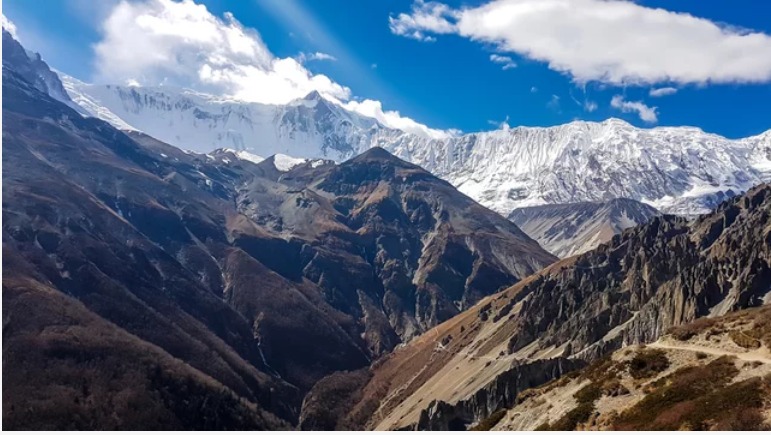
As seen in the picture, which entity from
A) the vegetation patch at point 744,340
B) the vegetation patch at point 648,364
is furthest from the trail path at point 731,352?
the vegetation patch at point 648,364

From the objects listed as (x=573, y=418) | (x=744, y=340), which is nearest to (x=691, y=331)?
(x=744, y=340)

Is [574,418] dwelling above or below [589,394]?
below


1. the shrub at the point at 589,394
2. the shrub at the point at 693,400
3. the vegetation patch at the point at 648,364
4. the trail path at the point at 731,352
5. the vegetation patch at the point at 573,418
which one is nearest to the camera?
the shrub at the point at 693,400

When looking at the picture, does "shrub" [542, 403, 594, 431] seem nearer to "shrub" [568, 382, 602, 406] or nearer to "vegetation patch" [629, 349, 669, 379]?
"shrub" [568, 382, 602, 406]

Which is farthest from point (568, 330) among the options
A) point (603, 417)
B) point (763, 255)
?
point (603, 417)

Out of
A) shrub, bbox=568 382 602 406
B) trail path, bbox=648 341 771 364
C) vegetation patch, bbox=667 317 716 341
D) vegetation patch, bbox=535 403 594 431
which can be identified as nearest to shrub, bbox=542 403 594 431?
vegetation patch, bbox=535 403 594 431

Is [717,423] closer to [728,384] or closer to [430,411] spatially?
[728,384]

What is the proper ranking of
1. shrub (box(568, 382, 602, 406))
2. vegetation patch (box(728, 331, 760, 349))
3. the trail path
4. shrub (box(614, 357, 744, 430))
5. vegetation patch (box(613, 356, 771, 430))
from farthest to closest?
shrub (box(568, 382, 602, 406)), vegetation patch (box(728, 331, 760, 349)), the trail path, shrub (box(614, 357, 744, 430)), vegetation patch (box(613, 356, 771, 430))

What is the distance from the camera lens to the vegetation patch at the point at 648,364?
2783 inches

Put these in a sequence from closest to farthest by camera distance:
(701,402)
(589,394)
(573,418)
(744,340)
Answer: (701,402), (573,418), (744,340), (589,394)

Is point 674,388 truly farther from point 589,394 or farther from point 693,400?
point 589,394

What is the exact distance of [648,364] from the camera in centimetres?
7244

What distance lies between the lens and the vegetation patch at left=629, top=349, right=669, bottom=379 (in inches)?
2783

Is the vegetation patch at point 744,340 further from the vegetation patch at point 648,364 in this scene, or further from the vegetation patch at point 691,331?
the vegetation patch at point 648,364
